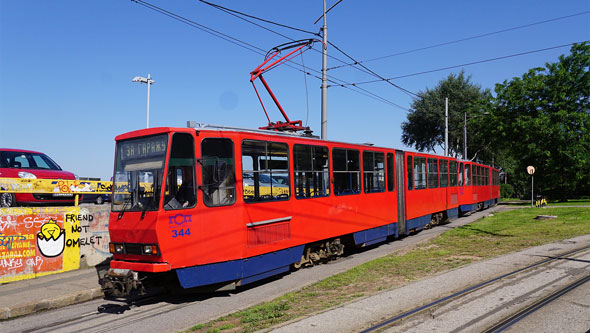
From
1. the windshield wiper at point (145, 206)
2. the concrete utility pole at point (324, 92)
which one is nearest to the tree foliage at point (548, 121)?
the concrete utility pole at point (324, 92)

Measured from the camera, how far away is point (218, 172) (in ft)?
24.7

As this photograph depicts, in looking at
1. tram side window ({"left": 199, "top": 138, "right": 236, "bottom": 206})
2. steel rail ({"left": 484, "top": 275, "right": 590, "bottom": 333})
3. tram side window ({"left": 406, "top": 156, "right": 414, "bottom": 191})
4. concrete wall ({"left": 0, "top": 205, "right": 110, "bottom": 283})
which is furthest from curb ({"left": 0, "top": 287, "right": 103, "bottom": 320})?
tram side window ({"left": 406, "top": 156, "right": 414, "bottom": 191})

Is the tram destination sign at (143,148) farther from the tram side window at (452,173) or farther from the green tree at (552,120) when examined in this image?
the green tree at (552,120)

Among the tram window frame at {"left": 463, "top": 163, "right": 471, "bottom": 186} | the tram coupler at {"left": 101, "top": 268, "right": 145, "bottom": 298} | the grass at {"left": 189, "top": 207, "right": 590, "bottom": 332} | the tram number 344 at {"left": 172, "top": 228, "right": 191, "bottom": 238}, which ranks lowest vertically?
the grass at {"left": 189, "top": 207, "right": 590, "bottom": 332}

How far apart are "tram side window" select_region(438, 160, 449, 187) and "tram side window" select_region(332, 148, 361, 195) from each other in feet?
26.1

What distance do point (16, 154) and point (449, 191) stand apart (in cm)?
1665

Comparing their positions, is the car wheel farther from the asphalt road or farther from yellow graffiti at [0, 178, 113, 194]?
the asphalt road

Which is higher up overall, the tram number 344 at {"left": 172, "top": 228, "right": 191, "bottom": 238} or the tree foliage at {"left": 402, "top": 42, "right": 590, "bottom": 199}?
the tree foliage at {"left": 402, "top": 42, "right": 590, "bottom": 199}

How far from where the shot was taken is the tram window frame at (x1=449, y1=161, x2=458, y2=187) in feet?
65.4

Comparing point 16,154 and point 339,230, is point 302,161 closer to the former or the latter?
point 339,230

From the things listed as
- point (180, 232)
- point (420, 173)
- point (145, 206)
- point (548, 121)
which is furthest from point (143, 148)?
point (548, 121)

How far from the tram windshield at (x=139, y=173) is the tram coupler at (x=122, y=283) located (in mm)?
1058

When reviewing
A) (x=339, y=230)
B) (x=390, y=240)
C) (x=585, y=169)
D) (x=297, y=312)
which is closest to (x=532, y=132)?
(x=585, y=169)

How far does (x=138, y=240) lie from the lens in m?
7.34
